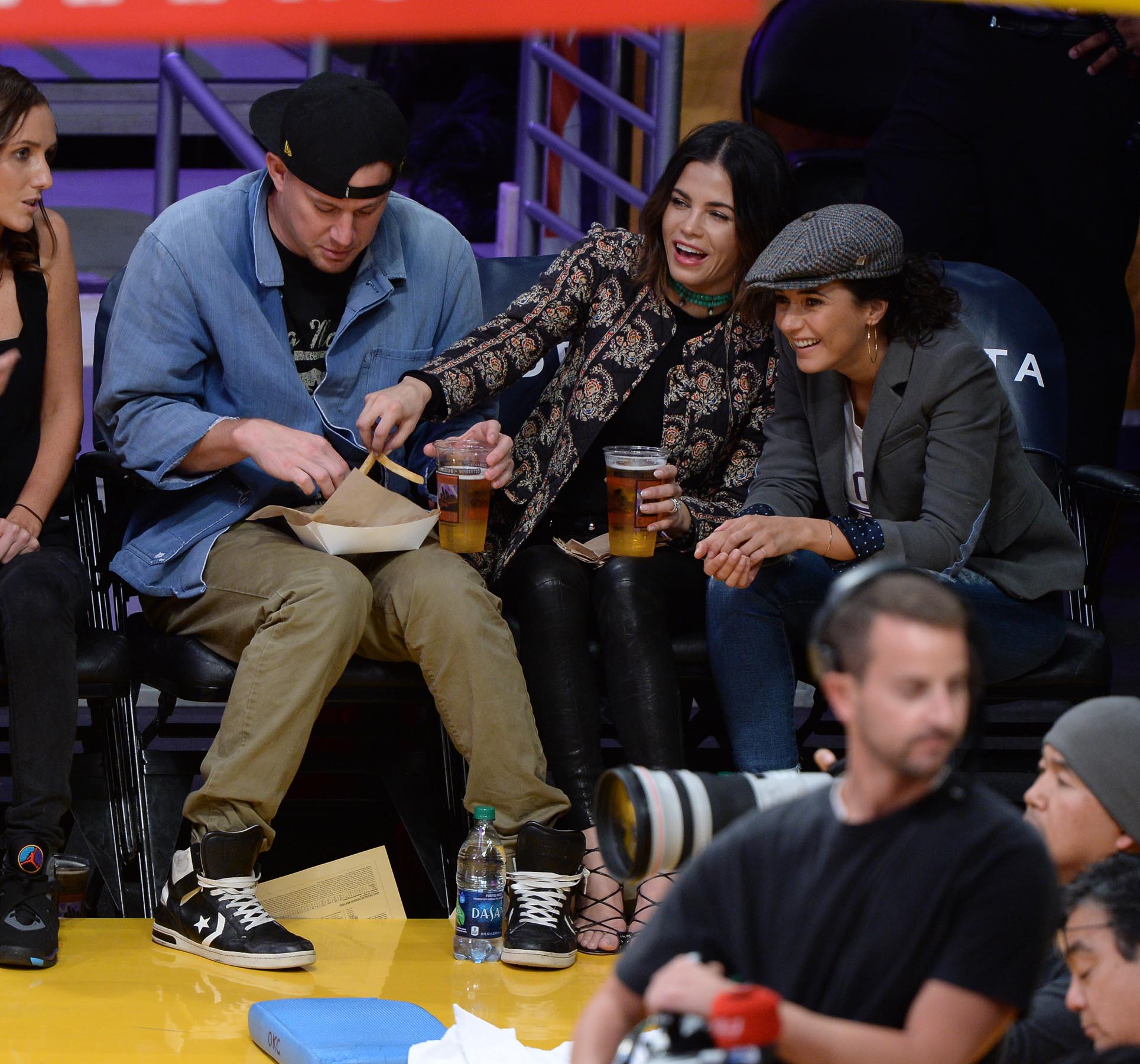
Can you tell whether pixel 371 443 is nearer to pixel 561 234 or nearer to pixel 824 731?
pixel 824 731

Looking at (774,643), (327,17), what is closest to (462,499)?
(774,643)

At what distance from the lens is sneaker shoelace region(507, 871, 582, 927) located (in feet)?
8.55

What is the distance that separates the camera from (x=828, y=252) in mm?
2752

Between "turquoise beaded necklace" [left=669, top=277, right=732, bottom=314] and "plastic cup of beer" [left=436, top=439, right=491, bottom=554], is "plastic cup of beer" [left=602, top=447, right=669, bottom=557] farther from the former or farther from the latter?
"turquoise beaded necklace" [left=669, top=277, right=732, bottom=314]

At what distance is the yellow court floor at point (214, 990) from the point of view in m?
2.25

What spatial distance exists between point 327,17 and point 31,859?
1.77 meters

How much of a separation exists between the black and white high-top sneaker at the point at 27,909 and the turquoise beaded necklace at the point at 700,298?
1542 mm

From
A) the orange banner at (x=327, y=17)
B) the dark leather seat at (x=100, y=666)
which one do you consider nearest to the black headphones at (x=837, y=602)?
the orange banner at (x=327, y=17)

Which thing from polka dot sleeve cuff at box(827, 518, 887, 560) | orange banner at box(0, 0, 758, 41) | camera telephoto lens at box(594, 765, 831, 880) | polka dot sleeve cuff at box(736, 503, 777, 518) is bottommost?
camera telephoto lens at box(594, 765, 831, 880)

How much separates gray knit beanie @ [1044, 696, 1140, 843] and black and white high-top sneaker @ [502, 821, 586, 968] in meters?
1.08

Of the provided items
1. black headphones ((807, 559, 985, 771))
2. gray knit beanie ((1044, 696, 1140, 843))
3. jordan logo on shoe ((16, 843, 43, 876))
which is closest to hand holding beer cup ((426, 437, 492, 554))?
jordan logo on shoe ((16, 843, 43, 876))

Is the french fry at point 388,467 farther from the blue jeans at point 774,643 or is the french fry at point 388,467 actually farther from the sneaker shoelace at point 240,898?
the sneaker shoelace at point 240,898

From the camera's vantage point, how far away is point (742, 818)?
4.41 ft

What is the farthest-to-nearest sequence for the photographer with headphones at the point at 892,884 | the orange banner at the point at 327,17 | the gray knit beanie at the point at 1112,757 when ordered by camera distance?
the gray knit beanie at the point at 1112,757 < the photographer with headphones at the point at 892,884 < the orange banner at the point at 327,17
